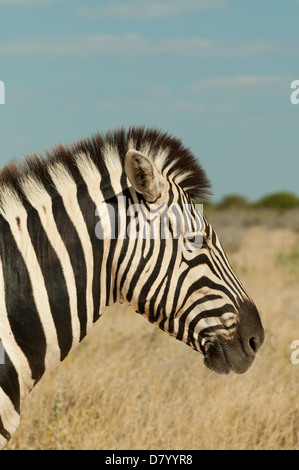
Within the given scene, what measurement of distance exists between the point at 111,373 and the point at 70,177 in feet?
13.3

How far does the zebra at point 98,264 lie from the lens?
3.14 meters

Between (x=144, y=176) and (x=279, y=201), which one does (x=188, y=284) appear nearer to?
(x=144, y=176)

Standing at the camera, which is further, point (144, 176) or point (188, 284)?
Answer: point (188, 284)

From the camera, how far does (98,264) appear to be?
3232mm

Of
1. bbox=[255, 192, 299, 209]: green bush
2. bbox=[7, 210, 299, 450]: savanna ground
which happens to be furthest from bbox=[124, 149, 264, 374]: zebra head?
bbox=[255, 192, 299, 209]: green bush

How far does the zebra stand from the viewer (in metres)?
3.14

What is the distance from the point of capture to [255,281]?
49.6 ft

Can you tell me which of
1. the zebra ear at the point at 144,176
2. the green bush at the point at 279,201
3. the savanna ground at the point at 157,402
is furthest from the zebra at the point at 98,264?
the green bush at the point at 279,201

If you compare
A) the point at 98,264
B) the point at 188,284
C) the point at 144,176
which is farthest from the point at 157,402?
the point at 144,176

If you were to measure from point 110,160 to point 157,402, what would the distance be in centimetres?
358

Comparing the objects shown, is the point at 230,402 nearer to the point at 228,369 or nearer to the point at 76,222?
the point at 228,369

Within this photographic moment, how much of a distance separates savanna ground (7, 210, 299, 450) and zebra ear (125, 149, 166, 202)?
3.24 metres

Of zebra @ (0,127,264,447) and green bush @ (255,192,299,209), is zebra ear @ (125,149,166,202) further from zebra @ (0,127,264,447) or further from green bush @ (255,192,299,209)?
green bush @ (255,192,299,209)
